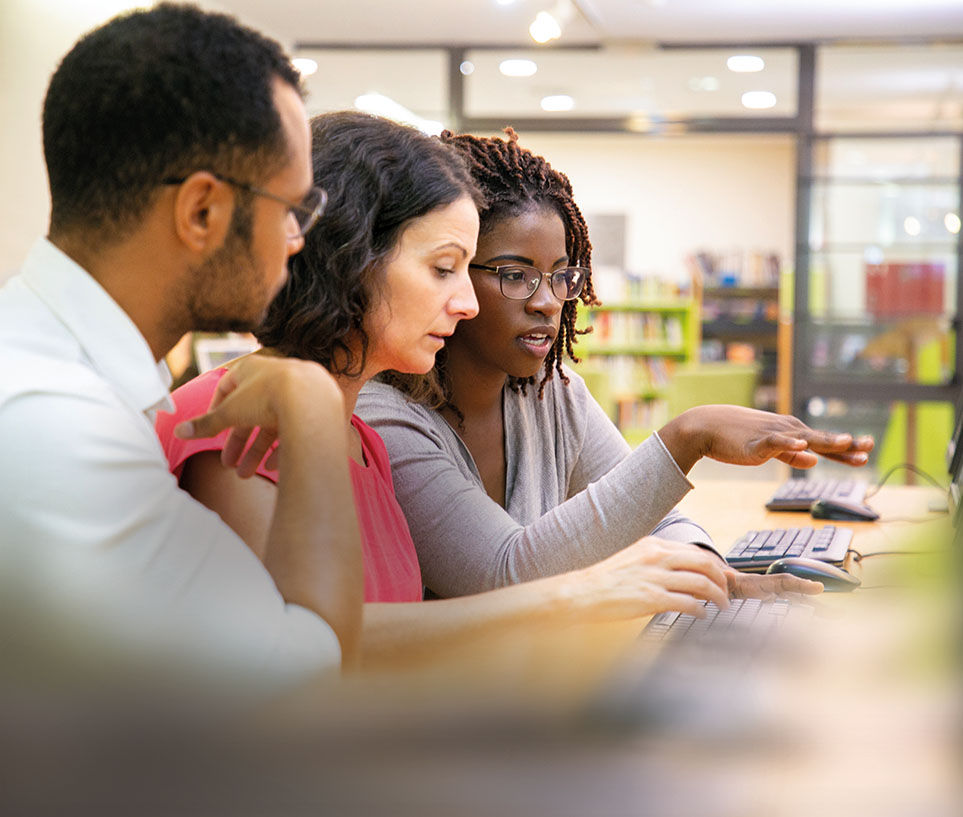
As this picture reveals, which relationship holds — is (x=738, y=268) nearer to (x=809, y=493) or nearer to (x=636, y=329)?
(x=636, y=329)

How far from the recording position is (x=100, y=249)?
54 cm

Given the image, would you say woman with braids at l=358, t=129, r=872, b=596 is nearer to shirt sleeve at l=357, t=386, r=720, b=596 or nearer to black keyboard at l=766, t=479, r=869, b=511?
shirt sleeve at l=357, t=386, r=720, b=596

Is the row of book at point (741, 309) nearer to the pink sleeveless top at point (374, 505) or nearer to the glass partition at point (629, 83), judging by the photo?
the glass partition at point (629, 83)

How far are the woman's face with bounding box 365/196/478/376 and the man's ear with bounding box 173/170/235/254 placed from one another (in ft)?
1.37

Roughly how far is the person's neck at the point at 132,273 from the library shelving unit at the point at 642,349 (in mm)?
6977

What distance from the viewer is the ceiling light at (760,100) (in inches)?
216

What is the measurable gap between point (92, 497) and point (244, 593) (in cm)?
8

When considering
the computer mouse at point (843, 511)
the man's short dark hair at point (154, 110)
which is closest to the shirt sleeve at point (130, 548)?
the man's short dark hair at point (154, 110)

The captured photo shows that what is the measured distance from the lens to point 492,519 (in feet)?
3.61

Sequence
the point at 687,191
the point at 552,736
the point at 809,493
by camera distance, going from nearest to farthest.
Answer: the point at 552,736, the point at 809,493, the point at 687,191

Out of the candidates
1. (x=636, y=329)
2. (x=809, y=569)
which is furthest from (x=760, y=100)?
(x=809, y=569)

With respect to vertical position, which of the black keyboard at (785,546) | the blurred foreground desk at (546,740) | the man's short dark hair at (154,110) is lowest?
the black keyboard at (785,546)

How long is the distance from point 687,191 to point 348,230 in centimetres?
867

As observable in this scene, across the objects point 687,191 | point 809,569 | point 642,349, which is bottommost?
point 642,349
